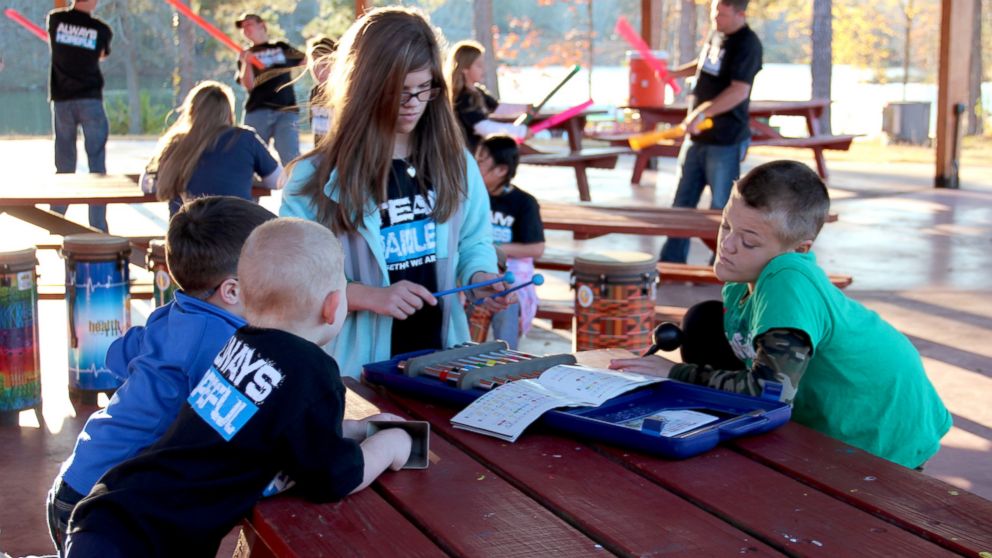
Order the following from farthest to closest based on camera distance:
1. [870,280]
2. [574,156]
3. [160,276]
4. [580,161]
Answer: [580,161] → [574,156] → [870,280] → [160,276]

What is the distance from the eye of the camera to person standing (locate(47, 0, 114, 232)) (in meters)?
8.82

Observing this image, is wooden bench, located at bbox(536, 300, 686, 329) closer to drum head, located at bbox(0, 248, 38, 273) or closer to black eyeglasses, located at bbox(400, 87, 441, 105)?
drum head, located at bbox(0, 248, 38, 273)

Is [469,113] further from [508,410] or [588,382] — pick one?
[508,410]

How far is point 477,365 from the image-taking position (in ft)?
8.14

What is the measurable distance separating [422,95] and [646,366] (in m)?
0.89

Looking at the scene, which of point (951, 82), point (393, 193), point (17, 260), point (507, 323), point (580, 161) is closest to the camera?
point (393, 193)

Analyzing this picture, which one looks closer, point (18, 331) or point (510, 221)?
point (18, 331)

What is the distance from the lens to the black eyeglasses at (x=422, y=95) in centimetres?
285

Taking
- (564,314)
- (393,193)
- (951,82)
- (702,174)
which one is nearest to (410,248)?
(393,193)

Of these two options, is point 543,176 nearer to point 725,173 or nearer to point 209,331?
point 725,173

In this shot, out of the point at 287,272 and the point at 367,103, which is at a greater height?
the point at 367,103

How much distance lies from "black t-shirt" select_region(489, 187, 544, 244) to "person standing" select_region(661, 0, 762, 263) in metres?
2.23

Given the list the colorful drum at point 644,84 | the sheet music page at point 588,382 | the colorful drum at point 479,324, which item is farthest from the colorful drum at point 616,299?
the colorful drum at point 644,84

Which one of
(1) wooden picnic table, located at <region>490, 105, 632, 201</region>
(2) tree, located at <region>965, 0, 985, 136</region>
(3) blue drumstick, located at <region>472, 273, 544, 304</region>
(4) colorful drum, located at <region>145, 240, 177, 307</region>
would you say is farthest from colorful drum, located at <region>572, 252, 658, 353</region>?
(2) tree, located at <region>965, 0, 985, 136</region>
